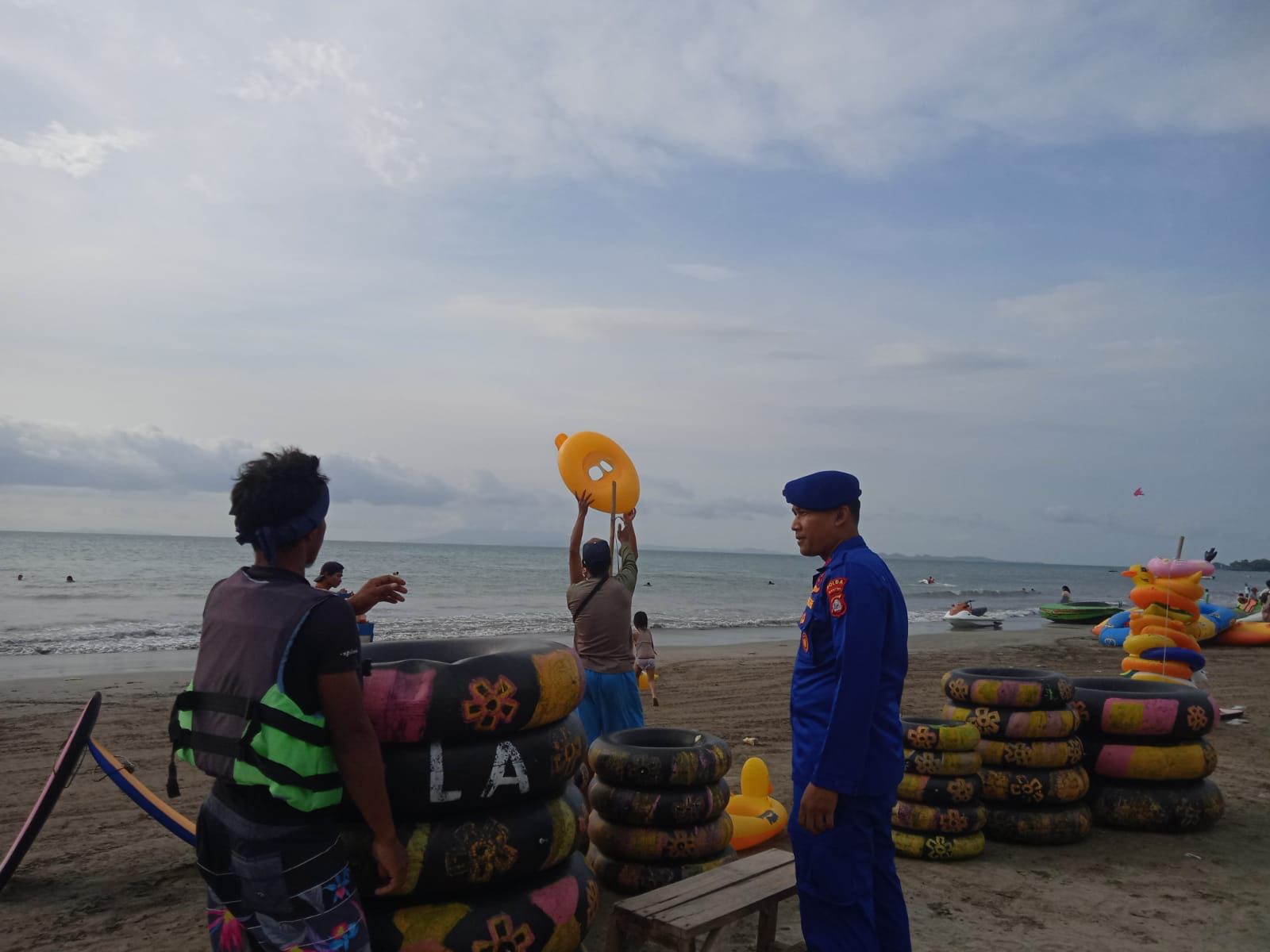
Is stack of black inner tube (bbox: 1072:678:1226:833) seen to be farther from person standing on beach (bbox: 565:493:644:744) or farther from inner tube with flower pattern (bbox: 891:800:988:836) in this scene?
person standing on beach (bbox: 565:493:644:744)

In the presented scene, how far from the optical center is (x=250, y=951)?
8.66 ft

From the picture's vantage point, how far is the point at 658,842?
523cm

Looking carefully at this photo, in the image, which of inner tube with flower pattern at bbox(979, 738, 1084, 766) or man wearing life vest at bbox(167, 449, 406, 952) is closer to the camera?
man wearing life vest at bbox(167, 449, 406, 952)

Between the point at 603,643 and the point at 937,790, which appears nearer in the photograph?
the point at 937,790

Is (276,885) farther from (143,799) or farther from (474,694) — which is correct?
(143,799)

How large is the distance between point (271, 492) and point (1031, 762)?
18.9 ft

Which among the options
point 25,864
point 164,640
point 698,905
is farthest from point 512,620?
point 698,905

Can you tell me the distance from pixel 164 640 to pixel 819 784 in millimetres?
21347

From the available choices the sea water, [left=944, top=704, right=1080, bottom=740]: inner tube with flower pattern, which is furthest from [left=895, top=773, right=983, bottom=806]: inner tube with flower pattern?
the sea water

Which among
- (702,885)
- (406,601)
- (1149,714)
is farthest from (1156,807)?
(406,601)

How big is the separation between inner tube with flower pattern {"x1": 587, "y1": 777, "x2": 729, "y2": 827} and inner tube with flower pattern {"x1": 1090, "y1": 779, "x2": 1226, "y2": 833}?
3.43 meters

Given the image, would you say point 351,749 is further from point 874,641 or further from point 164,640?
point 164,640

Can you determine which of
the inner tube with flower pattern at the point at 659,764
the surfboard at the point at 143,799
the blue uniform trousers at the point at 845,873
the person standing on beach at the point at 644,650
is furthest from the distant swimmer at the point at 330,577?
the blue uniform trousers at the point at 845,873

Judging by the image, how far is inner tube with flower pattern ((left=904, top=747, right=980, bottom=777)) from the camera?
20.0ft
